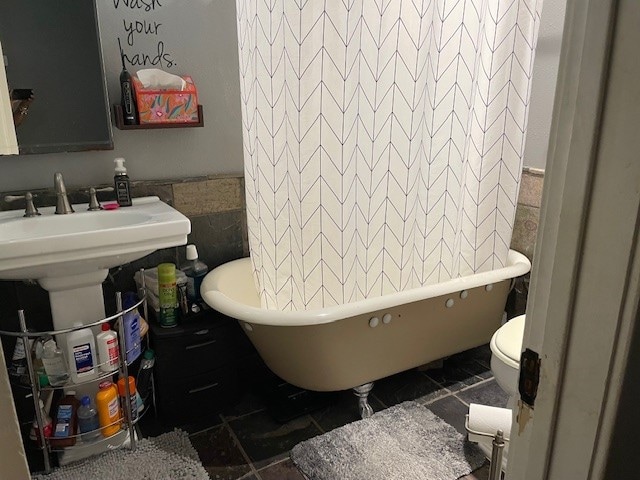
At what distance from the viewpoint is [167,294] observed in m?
1.99

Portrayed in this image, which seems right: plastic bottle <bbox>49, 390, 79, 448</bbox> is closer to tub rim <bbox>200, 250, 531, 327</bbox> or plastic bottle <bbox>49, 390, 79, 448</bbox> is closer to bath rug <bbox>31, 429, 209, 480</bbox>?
bath rug <bbox>31, 429, 209, 480</bbox>

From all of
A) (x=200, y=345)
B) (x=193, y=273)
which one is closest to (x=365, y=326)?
(x=200, y=345)

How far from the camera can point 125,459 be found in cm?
186

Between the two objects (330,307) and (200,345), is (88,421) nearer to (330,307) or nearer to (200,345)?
(200,345)

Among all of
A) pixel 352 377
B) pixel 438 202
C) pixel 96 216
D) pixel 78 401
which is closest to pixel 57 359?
pixel 78 401

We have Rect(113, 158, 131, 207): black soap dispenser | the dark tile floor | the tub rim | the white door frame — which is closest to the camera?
the white door frame

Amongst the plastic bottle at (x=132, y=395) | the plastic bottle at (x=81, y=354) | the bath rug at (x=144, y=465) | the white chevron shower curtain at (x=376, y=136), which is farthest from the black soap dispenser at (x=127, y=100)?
the bath rug at (x=144, y=465)

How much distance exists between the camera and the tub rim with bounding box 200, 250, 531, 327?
1.72 metres

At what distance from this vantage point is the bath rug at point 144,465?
1.77 meters

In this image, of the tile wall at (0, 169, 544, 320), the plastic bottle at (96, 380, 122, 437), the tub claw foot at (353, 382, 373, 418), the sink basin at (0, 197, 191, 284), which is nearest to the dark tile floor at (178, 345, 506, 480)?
the tub claw foot at (353, 382, 373, 418)

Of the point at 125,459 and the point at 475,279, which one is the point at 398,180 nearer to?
the point at 475,279

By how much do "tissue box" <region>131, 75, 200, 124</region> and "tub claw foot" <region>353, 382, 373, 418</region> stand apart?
4.25 ft

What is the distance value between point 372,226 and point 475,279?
0.52m

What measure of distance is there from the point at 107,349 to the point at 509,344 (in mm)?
1405
